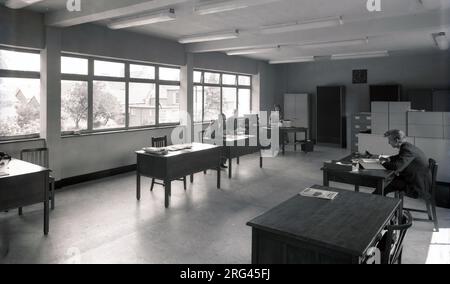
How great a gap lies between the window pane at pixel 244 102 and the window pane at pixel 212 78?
4.39 feet

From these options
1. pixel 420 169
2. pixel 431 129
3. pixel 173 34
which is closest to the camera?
pixel 420 169

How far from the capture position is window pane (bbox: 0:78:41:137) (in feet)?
17.4

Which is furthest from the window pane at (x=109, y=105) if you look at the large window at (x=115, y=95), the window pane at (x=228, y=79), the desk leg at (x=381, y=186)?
the desk leg at (x=381, y=186)

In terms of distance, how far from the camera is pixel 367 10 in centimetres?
514

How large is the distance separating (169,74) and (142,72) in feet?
2.93

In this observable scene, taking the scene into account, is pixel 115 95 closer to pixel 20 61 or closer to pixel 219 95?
pixel 20 61

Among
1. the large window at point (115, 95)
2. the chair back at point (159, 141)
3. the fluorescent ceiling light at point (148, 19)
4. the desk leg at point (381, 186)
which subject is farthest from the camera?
the large window at point (115, 95)

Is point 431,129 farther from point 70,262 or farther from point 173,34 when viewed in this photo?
point 70,262

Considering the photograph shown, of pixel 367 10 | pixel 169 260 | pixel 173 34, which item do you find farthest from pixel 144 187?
pixel 367 10

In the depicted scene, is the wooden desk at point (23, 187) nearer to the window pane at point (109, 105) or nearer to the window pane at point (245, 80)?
the window pane at point (109, 105)

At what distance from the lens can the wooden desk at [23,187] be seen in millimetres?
3375

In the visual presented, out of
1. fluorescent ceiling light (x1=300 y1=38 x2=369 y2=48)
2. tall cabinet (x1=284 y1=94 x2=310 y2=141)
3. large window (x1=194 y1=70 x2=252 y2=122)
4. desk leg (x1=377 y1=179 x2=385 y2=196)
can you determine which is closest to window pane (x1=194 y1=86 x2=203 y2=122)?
large window (x1=194 y1=70 x2=252 y2=122)

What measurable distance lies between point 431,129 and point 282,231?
5.00 meters

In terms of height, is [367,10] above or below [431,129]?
above
